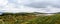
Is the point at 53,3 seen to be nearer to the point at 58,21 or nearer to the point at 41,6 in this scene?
the point at 41,6

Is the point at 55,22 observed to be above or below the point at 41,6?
below

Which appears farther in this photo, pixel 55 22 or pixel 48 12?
pixel 48 12

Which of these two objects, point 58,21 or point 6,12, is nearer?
point 58,21

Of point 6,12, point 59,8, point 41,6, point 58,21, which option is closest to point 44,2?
point 41,6

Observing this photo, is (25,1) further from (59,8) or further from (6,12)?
(59,8)

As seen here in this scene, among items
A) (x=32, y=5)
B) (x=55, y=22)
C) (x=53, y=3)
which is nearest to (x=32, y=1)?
(x=32, y=5)

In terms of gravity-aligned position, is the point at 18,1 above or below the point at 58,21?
above
